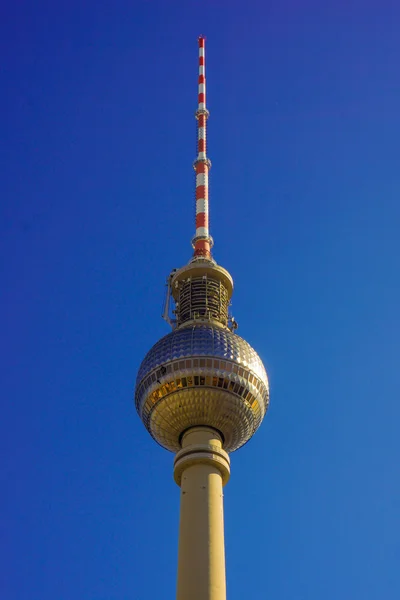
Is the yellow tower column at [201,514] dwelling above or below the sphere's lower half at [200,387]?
below

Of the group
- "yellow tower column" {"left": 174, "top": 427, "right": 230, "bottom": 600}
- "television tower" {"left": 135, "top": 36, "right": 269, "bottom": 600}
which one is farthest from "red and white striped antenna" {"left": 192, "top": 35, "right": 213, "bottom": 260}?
"yellow tower column" {"left": 174, "top": 427, "right": 230, "bottom": 600}

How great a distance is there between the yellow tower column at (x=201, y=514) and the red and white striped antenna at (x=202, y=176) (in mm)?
17948

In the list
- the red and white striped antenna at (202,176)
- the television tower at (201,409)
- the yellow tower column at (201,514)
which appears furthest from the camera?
the red and white striped antenna at (202,176)

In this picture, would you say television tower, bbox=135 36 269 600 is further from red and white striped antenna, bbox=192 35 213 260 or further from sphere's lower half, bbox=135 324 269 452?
red and white striped antenna, bbox=192 35 213 260

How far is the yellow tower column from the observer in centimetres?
3878

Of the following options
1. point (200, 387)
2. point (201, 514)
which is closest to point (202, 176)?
point (200, 387)

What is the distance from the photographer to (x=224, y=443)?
47.7 meters

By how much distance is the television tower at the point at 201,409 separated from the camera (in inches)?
1623

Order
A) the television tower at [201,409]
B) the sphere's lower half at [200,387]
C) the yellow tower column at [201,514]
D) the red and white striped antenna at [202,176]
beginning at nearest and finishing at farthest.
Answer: the yellow tower column at [201,514] < the television tower at [201,409] < the sphere's lower half at [200,387] < the red and white striped antenna at [202,176]

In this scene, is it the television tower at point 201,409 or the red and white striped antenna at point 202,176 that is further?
the red and white striped antenna at point 202,176

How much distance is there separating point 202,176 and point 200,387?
2432 cm

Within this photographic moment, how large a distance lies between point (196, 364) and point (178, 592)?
13.9 meters

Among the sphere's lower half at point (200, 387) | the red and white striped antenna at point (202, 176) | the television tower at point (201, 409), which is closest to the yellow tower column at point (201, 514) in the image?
the television tower at point (201, 409)

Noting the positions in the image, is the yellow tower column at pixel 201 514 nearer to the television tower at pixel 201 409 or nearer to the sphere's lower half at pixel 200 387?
the television tower at pixel 201 409
